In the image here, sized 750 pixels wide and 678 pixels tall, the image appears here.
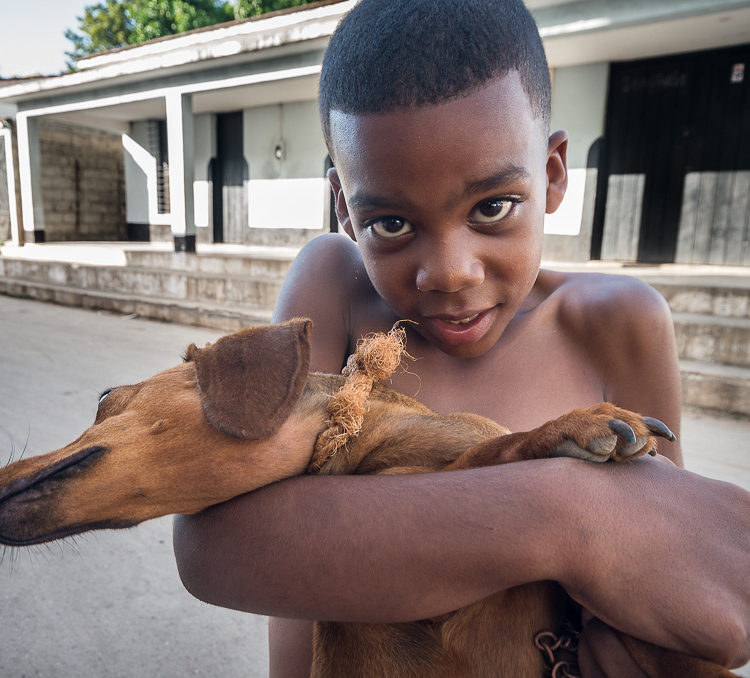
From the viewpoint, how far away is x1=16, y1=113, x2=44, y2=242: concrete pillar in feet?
41.4

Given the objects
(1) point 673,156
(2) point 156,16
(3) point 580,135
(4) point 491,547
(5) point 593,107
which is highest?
(2) point 156,16

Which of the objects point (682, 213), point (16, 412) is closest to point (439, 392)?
point (16, 412)

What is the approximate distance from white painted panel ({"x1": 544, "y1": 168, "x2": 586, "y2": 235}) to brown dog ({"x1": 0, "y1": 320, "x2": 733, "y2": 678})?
7.82 metres

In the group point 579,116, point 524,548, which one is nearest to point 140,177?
point 579,116

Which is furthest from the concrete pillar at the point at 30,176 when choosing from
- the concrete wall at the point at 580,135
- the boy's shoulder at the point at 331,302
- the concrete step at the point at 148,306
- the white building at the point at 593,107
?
the boy's shoulder at the point at 331,302

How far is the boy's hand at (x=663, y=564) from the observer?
76 centimetres

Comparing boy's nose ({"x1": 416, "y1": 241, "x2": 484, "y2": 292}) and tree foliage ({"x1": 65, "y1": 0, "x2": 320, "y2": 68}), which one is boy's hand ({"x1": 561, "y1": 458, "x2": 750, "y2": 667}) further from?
tree foliage ({"x1": 65, "y1": 0, "x2": 320, "y2": 68})

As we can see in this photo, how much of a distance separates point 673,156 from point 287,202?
7.01 meters


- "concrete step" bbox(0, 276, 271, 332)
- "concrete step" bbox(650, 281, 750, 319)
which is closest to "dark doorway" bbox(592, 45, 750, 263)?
"concrete step" bbox(650, 281, 750, 319)

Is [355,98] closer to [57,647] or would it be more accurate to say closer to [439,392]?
[439,392]

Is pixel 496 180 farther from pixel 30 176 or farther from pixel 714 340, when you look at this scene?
pixel 30 176

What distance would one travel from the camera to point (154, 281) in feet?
29.2

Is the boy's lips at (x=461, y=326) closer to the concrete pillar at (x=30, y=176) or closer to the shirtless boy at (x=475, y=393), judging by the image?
the shirtless boy at (x=475, y=393)

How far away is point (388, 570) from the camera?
81 centimetres
